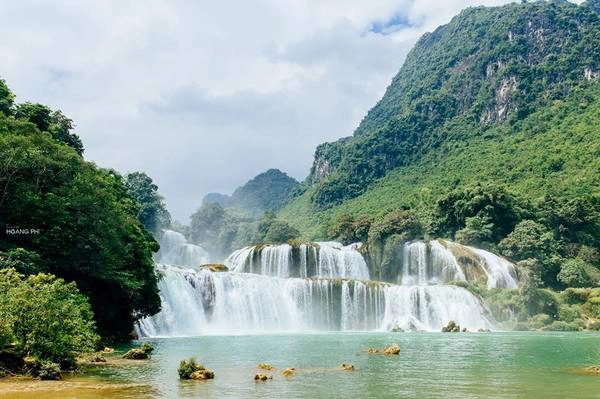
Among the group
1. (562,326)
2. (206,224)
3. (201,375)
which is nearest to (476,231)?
(562,326)

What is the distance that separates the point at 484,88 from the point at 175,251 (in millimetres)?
60226

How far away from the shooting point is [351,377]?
13.7 m

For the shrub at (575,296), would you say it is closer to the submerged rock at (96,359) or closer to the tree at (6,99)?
the submerged rock at (96,359)

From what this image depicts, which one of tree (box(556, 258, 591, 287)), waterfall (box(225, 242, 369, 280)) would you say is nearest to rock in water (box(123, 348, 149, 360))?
waterfall (box(225, 242, 369, 280))

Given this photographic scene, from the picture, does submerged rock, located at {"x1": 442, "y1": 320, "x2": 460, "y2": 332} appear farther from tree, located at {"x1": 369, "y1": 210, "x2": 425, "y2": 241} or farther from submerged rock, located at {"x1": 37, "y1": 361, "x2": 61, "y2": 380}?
submerged rock, located at {"x1": 37, "y1": 361, "x2": 61, "y2": 380}

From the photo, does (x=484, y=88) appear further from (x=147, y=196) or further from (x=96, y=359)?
(x=96, y=359)

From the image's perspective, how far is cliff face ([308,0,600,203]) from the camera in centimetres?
9100

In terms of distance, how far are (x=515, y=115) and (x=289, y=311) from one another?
208 ft

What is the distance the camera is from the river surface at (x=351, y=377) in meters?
11.1

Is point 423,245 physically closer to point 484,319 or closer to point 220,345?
point 484,319

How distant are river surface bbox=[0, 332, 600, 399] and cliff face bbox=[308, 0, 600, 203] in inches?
3040

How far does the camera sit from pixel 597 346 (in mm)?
23703

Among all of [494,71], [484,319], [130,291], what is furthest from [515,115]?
[130,291]

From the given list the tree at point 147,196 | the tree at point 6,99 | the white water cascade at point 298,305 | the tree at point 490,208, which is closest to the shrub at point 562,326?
the white water cascade at point 298,305
